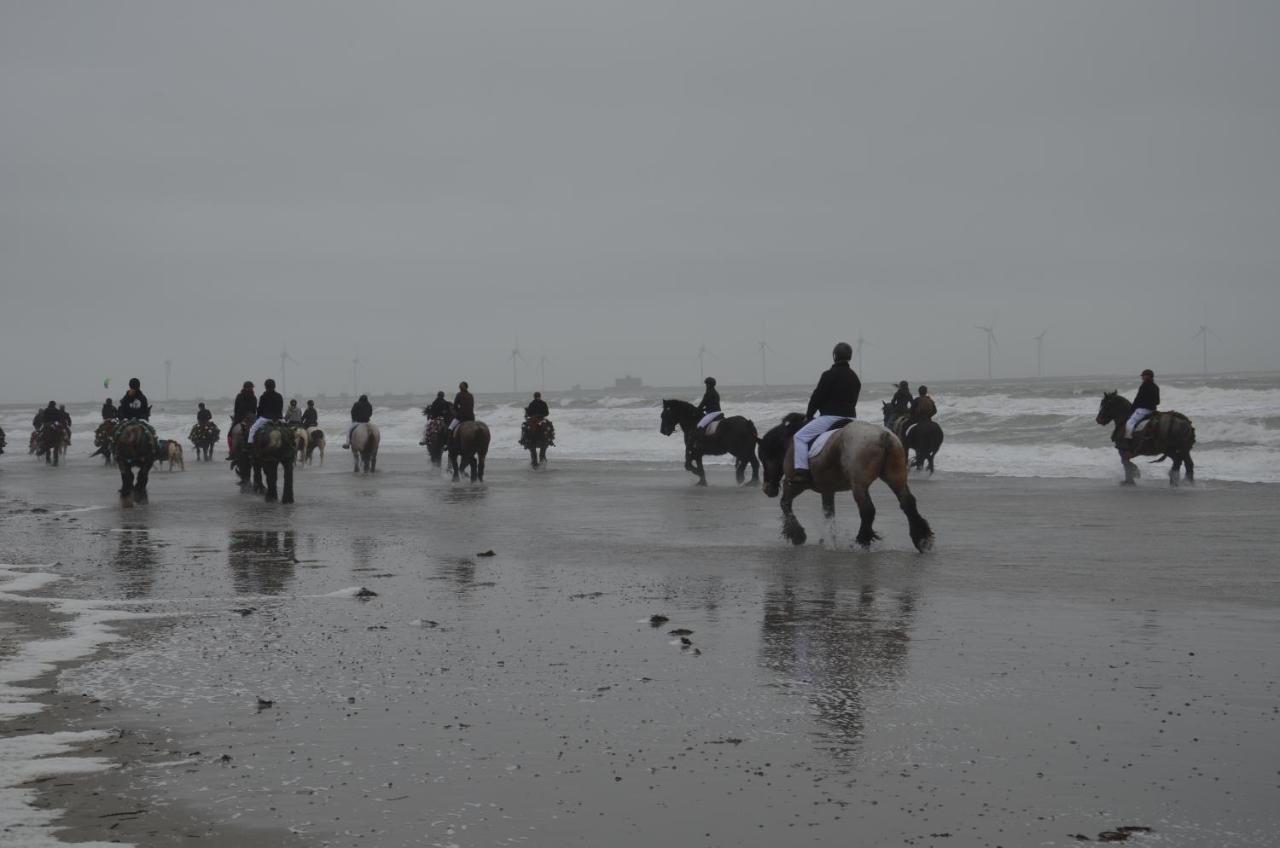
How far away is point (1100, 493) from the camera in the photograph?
22.7 metres

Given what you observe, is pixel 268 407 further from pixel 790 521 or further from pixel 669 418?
pixel 790 521

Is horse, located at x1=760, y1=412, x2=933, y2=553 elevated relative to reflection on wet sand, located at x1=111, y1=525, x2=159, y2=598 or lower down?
elevated

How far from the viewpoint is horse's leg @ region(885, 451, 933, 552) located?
45.1ft

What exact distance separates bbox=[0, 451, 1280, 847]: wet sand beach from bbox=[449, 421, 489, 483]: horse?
13611mm

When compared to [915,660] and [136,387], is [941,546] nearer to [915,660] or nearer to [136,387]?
[915,660]

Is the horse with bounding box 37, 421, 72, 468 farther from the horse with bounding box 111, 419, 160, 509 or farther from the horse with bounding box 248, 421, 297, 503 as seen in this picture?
the horse with bounding box 248, 421, 297, 503

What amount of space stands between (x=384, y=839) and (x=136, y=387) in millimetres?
19518

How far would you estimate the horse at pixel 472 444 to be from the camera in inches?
1149

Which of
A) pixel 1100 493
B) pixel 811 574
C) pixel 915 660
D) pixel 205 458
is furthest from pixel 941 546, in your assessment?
pixel 205 458

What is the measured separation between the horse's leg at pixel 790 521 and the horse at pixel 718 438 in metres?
11.1

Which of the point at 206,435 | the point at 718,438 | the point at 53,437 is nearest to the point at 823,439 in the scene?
the point at 718,438

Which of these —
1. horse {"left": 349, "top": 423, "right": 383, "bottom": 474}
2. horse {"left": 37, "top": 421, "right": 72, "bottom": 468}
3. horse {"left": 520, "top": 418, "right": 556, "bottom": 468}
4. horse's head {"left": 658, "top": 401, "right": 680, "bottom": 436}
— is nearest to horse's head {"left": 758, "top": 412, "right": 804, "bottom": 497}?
horse's head {"left": 658, "top": 401, "right": 680, "bottom": 436}

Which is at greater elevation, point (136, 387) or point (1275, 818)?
point (136, 387)

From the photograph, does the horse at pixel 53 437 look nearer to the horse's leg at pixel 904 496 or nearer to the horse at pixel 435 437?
the horse at pixel 435 437
